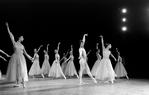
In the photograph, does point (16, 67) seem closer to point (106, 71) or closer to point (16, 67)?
point (16, 67)

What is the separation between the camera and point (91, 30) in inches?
543

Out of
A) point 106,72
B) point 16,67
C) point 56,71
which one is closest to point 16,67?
point 16,67

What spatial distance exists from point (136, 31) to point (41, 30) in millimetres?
7303

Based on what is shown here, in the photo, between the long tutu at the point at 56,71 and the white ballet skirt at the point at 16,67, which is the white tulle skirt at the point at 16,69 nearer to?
the white ballet skirt at the point at 16,67

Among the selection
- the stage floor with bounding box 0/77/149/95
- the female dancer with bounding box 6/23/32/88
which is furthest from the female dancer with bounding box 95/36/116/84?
the female dancer with bounding box 6/23/32/88

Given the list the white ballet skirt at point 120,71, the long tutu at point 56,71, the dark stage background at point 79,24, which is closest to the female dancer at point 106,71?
the white ballet skirt at point 120,71

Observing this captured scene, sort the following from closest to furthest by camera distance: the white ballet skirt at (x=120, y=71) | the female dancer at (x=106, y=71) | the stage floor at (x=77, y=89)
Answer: the stage floor at (x=77, y=89)
the female dancer at (x=106, y=71)
the white ballet skirt at (x=120, y=71)

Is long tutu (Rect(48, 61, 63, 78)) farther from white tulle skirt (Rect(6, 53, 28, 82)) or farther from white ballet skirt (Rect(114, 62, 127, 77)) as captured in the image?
white tulle skirt (Rect(6, 53, 28, 82))

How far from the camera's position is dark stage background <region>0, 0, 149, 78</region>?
11.7 metres

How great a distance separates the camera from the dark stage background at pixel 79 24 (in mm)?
11680

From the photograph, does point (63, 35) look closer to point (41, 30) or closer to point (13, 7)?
point (41, 30)

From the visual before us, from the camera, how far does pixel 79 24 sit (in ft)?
44.8

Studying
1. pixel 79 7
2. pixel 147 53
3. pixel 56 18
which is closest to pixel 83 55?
pixel 79 7

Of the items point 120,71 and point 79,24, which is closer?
point 120,71
